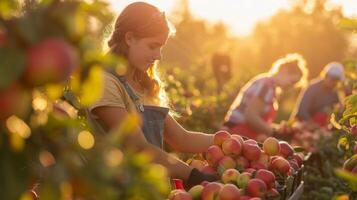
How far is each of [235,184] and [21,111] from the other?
1762mm

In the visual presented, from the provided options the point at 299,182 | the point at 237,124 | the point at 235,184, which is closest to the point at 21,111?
the point at 235,184

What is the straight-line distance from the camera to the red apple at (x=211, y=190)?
2770mm

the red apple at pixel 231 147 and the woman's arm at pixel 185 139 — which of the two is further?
the woman's arm at pixel 185 139

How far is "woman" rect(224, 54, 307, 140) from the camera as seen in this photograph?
274 inches

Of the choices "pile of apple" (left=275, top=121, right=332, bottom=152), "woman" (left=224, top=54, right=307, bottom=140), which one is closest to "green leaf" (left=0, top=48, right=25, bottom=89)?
"woman" (left=224, top=54, right=307, bottom=140)

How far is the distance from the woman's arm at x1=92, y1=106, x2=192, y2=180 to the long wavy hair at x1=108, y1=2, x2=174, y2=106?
39 cm

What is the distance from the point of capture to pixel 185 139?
381cm

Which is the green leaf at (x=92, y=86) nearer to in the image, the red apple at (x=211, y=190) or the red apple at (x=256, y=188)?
the red apple at (x=211, y=190)

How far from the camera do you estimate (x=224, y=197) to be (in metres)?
2.74

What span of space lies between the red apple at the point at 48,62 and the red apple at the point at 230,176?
1.77 metres

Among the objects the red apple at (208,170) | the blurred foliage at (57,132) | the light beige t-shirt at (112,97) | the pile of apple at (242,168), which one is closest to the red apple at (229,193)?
the pile of apple at (242,168)

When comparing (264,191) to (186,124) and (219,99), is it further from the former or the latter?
(219,99)

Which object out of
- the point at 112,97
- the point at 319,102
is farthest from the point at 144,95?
the point at 319,102

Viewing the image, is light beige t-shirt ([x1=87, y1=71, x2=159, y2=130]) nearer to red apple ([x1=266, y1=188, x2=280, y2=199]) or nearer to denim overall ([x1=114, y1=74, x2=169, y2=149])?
denim overall ([x1=114, y1=74, x2=169, y2=149])
